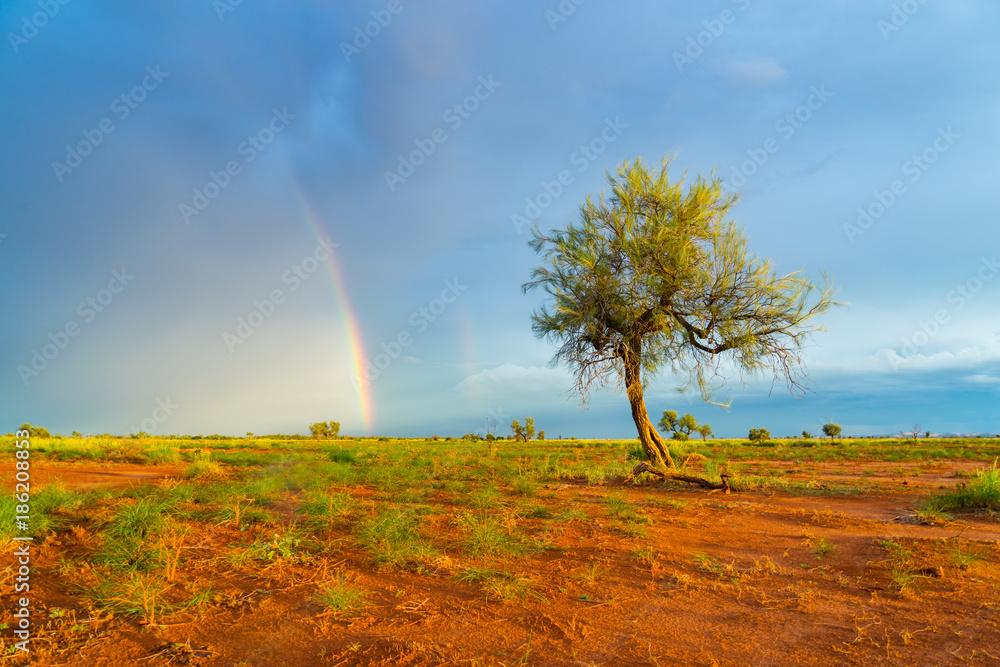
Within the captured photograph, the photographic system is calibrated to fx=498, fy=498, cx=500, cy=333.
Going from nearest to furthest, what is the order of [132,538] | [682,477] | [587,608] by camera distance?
[587,608]
[132,538]
[682,477]

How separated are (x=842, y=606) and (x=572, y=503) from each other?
5.42 m

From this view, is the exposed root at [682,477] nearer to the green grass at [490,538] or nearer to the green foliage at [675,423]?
the green grass at [490,538]

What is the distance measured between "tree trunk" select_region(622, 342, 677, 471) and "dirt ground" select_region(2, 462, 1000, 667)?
8.19 metres

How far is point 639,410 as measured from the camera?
1561cm

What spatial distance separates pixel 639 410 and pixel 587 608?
11708 mm

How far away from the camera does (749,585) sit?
16.8 ft

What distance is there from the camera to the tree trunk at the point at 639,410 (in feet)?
50.3

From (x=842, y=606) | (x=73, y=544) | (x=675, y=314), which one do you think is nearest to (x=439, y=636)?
(x=842, y=606)

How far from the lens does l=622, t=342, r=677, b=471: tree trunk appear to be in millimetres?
15328

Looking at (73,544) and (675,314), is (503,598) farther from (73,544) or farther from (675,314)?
(675,314)

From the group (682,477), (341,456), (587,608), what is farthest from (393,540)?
(341,456)

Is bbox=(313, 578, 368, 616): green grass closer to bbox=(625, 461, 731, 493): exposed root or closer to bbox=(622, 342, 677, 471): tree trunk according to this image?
bbox=(625, 461, 731, 493): exposed root

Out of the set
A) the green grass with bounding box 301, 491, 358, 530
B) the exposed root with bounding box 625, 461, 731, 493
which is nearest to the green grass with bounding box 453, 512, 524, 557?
the green grass with bounding box 301, 491, 358, 530

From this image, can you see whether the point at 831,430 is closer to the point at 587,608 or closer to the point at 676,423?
the point at 676,423
